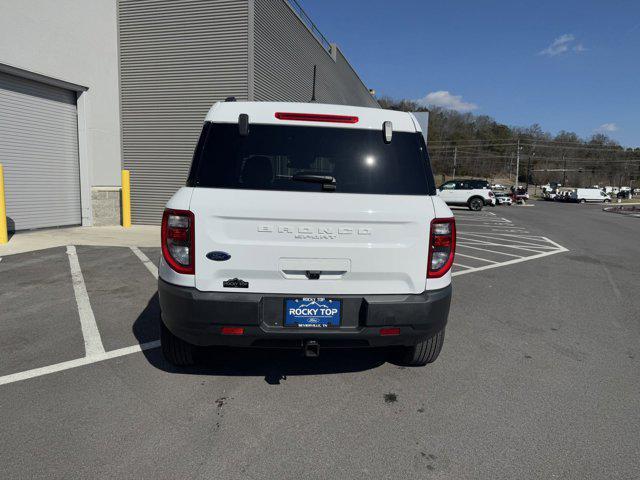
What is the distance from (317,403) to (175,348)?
116cm

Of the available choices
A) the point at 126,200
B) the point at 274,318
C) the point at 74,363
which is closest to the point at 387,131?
the point at 274,318

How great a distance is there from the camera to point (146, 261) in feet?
24.5

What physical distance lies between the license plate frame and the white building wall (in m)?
10.1

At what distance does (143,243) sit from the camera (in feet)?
30.9

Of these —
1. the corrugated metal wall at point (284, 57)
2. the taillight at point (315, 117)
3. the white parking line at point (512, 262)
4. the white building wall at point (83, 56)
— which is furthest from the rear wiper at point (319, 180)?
the corrugated metal wall at point (284, 57)

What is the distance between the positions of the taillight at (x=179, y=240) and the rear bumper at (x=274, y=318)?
0.15 meters

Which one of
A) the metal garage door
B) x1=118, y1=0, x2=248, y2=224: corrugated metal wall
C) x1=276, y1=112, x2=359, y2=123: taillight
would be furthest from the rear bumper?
x1=118, y1=0, x2=248, y2=224: corrugated metal wall

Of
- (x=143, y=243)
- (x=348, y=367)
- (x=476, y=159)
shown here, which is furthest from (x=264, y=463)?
(x=476, y=159)

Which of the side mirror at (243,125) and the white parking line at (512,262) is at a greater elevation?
the side mirror at (243,125)

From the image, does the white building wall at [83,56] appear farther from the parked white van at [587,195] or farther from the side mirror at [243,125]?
the parked white van at [587,195]

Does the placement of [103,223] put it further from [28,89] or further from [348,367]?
[348,367]

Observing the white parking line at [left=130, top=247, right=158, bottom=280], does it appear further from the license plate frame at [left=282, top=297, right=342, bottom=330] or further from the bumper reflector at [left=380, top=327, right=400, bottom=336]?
the bumper reflector at [left=380, top=327, right=400, bottom=336]

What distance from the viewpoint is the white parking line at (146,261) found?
6733 millimetres

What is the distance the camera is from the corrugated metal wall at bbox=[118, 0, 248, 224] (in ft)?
38.1
